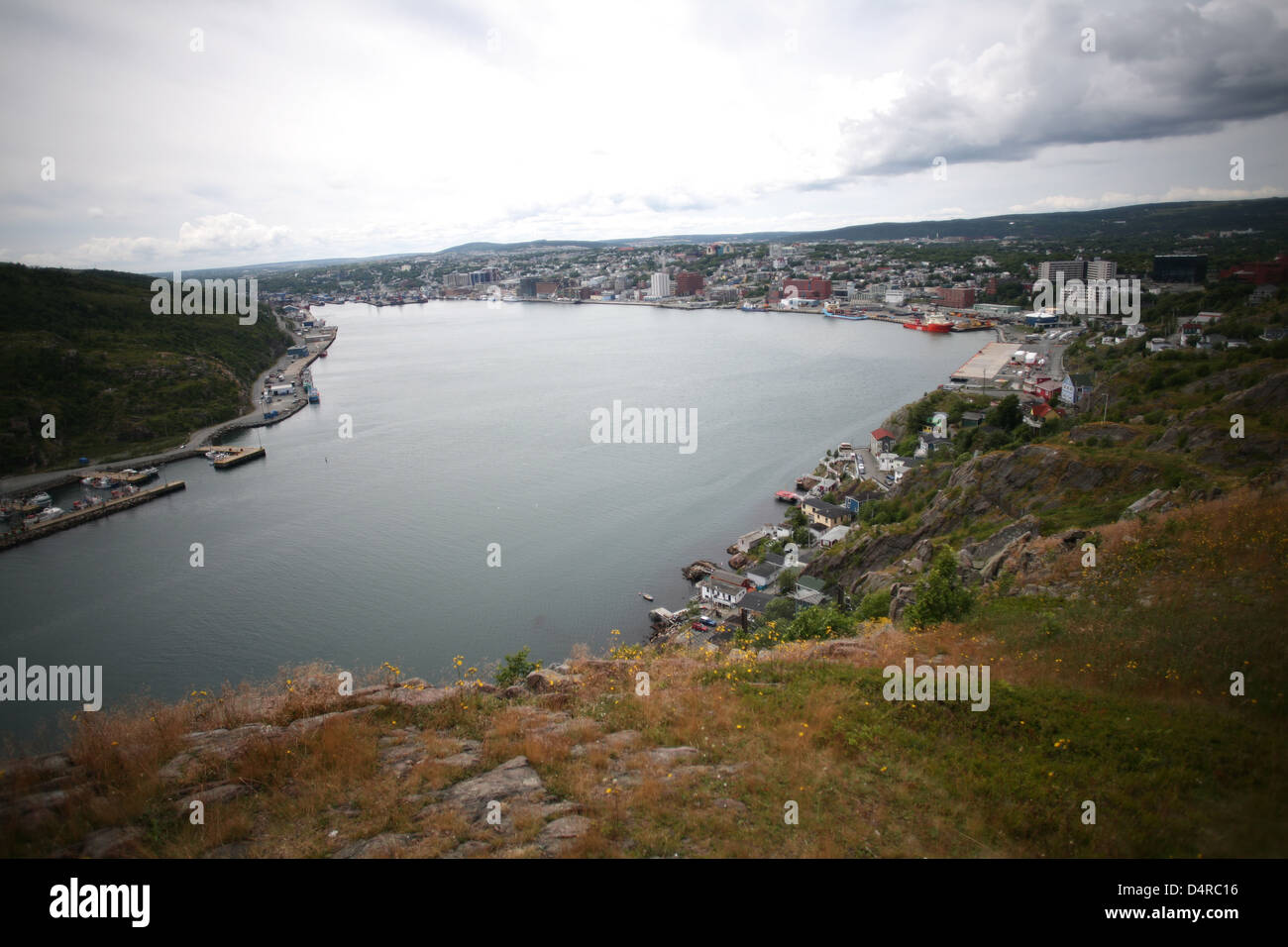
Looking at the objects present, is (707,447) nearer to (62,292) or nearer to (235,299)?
(62,292)

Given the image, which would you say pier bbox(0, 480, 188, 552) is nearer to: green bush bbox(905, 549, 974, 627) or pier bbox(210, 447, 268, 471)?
pier bbox(210, 447, 268, 471)

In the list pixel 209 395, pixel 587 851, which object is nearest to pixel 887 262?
pixel 209 395

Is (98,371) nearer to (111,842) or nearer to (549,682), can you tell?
(549,682)

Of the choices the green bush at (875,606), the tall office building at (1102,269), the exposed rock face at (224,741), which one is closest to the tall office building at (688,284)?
the tall office building at (1102,269)

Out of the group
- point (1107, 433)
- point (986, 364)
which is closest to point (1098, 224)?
point (986, 364)

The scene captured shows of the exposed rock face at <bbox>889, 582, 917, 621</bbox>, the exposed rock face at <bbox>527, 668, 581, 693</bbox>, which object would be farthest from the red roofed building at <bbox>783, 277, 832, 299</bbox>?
the exposed rock face at <bbox>527, 668, 581, 693</bbox>

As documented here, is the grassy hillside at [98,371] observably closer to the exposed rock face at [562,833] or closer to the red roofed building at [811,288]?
the exposed rock face at [562,833]
